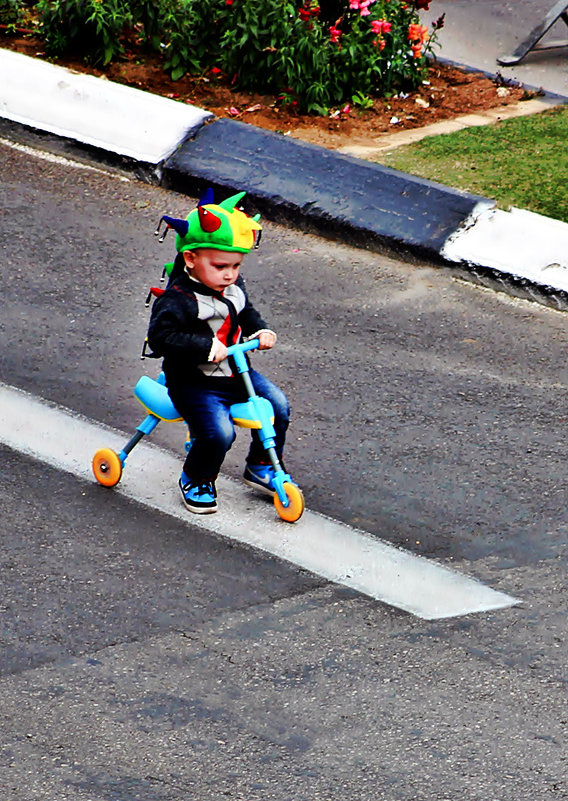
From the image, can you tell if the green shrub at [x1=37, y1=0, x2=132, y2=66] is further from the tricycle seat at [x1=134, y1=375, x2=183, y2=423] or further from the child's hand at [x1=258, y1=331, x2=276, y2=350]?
the child's hand at [x1=258, y1=331, x2=276, y2=350]

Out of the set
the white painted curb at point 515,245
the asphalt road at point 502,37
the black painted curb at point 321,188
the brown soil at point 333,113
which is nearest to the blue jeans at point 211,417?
the white painted curb at point 515,245

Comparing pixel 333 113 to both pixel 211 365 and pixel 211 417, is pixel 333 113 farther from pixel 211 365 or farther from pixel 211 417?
pixel 211 417

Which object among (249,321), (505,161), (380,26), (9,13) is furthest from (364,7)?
(249,321)

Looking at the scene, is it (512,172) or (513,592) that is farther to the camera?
(512,172)

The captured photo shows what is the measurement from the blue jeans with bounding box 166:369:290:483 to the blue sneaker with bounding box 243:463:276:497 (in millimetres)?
96

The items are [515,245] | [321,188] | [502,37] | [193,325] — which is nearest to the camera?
[193,325]

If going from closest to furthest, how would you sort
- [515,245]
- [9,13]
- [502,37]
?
[515,245] → [9,13] → [502,37]

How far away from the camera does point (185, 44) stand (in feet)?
27.9

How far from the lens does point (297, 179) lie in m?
7.04

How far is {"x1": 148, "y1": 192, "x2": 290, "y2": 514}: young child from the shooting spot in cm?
418

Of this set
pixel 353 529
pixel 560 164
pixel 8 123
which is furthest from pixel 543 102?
pixel 353 529

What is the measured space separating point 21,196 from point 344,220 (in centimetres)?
194

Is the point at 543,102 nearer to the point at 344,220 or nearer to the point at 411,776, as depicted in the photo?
the point at 344,220

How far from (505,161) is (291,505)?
397 centimetres
